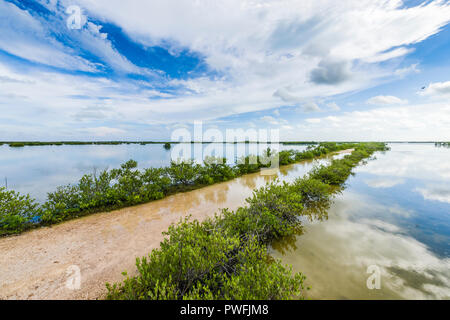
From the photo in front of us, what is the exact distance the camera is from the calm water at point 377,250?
365 cm

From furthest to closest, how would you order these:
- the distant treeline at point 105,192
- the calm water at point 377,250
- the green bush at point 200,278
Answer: the distant treeline at point 105,192 → the calm water at point 377,250 → the green bush at point 200,278

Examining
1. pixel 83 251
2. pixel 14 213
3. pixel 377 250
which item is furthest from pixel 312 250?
pixel 14 213

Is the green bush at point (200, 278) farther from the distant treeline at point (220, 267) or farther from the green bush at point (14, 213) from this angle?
the green bush at point (14, 213)

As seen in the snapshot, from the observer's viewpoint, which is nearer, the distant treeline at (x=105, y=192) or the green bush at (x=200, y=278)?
the green bush at (x=200, y=278)

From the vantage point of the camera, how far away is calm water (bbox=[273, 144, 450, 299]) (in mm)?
3654

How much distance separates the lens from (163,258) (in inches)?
119

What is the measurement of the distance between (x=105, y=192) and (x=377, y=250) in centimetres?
1098

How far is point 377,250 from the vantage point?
5.00m

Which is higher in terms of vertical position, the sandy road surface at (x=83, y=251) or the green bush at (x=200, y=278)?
the green bush at (x=200, y=278)

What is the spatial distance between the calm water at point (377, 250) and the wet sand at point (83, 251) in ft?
14.1

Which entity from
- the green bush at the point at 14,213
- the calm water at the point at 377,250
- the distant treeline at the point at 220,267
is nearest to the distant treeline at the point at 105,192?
the green bush at the point at 14,213
